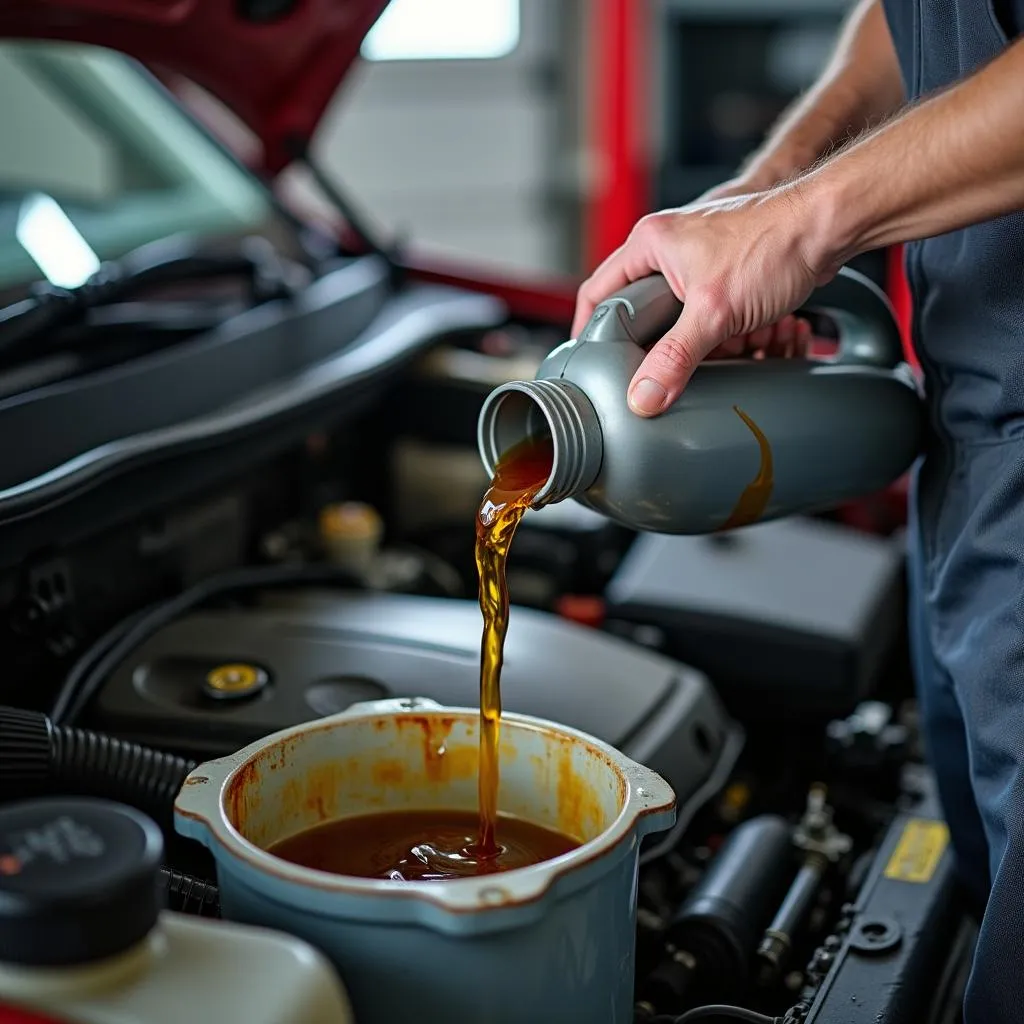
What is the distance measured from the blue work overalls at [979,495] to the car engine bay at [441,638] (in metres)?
0.13

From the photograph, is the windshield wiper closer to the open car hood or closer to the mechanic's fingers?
the open car hood

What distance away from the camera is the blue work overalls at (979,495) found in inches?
Result: 38.1

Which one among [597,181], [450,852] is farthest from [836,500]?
[597,181]

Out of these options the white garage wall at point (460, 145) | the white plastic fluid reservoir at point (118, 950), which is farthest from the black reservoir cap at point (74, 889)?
the white garage wall at point (460, 145)

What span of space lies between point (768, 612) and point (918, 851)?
11.3 inches

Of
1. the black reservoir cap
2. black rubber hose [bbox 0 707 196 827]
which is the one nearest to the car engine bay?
black rubber hose [bbox 0 707 196 827]

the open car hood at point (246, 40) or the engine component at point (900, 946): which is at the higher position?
the open car hood at point (246, 40)

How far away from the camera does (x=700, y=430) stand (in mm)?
988

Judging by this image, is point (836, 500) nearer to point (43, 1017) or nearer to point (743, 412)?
point (743, 412)

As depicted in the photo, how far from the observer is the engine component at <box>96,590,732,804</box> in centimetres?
109

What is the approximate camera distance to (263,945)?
68 cm

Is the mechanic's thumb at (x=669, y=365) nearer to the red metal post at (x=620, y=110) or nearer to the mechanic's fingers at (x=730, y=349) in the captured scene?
the mechanic's fingers at (x=730, y=349)

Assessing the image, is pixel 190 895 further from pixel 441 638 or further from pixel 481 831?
pixel 441 638

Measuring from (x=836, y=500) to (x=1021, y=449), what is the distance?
0.17m
